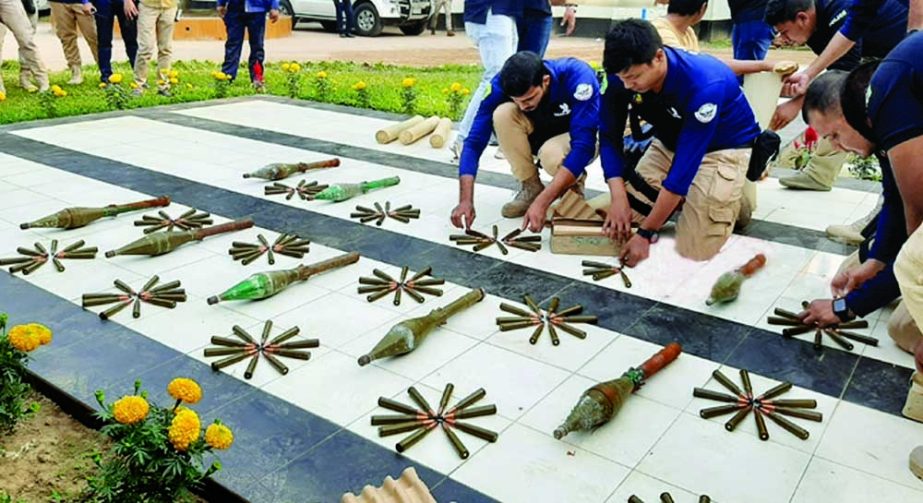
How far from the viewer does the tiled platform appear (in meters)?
2.34

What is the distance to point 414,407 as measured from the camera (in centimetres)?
265

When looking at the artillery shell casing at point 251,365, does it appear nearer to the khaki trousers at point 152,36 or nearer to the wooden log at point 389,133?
the wooden log at point 389,133

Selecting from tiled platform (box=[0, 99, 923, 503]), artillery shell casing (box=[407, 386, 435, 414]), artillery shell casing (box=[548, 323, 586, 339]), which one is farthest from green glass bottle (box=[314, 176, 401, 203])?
artillery shell casing (box=[407, 386, 435, 414])

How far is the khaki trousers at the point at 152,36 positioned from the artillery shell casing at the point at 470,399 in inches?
276

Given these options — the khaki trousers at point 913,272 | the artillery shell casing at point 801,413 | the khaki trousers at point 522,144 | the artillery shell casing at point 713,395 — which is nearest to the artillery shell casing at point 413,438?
the artillery shell casing at point 713,395

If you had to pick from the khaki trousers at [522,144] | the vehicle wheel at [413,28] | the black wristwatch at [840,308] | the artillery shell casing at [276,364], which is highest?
the khaki trousers at [522,144]

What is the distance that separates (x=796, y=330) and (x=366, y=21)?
15.1 m

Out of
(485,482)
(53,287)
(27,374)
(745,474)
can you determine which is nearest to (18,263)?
(53,287)

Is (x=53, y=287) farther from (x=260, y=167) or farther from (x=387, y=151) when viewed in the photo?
(x=387, y=151)

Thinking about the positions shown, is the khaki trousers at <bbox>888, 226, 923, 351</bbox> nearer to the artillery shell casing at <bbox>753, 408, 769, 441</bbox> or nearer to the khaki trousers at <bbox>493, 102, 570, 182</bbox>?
the artillery shell casing at <bbox>753, 408, 769, 441</bbox>

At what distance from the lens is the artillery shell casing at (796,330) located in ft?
10.6

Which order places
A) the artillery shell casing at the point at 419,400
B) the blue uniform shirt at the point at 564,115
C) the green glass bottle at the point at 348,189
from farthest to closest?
the green glass bottle at the point at 348,189 → the blue uniform shirt at the point at 564,115 → the artillery shell casing at the point at 419,400

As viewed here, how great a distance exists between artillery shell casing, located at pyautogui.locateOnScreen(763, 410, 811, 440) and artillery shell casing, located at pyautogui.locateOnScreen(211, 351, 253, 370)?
1.90 m

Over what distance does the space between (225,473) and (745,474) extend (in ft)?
5.12
